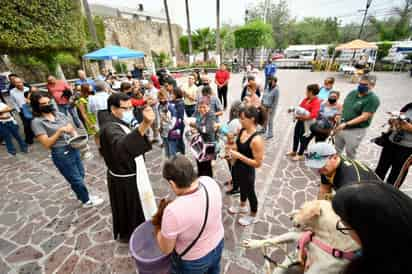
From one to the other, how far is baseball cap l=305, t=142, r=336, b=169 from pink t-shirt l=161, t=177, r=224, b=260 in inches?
41.8

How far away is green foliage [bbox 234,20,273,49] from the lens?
814 inches

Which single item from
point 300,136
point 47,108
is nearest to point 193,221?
point 47,108

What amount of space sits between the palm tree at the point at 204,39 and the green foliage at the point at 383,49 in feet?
65.0

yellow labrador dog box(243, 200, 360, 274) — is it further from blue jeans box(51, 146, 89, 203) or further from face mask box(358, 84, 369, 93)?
blue jeans box(51, 146, 89, 203)

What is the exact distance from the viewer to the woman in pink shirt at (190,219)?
4.34ft

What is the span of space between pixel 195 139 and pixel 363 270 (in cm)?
283

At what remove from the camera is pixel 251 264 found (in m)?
2.42

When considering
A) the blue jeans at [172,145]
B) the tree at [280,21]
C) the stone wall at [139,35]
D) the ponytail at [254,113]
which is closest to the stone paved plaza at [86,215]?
the blue jeans at [172,145]

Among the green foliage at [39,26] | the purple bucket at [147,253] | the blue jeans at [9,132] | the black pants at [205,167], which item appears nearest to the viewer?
the purple bucket at [147,253]

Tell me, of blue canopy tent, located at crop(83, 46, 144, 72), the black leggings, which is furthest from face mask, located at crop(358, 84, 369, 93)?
blue canopy tent, located at crop(83, 46, 144, 72)

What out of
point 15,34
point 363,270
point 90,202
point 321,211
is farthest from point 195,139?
point 15,34

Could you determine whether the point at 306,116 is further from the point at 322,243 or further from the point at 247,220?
the point at 322,243

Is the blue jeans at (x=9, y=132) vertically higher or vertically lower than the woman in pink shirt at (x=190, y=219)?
lower

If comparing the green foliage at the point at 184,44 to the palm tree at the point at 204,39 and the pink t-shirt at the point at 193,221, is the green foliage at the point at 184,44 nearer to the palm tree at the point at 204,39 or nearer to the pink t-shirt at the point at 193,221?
the palm tree at the point at 204,39
